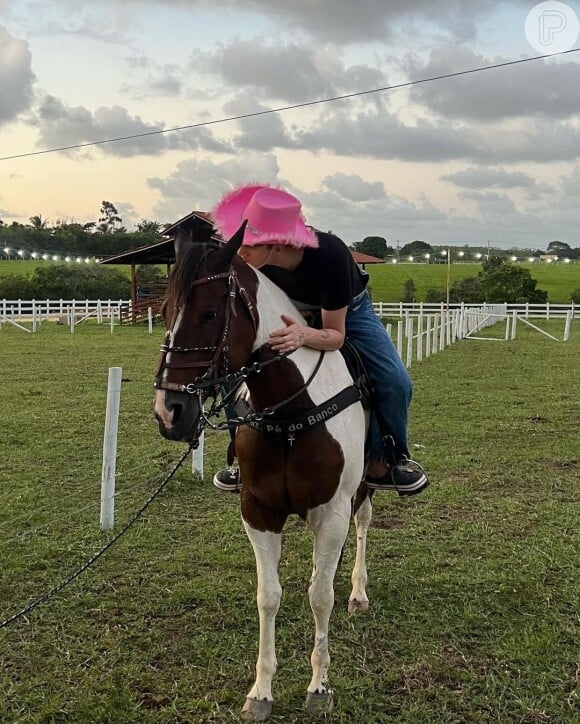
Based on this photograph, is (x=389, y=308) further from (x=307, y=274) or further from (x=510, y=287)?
(x=307, y=274)

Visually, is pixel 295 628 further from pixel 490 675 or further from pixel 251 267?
pixel 251 267

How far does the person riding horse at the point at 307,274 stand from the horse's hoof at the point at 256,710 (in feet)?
5.31

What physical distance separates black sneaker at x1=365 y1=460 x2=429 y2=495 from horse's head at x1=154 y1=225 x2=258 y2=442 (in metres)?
1.78

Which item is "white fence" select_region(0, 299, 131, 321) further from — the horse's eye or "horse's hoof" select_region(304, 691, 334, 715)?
the horse's eye

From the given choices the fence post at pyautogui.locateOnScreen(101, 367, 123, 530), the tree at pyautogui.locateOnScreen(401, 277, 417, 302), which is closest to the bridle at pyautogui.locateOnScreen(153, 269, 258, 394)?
the fence post at pyautogui.locateOnScreen(101, 367, 123, 530)

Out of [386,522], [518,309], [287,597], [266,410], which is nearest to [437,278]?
[518,309]

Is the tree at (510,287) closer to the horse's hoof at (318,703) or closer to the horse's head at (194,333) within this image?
the horse's hoof at (318,703)

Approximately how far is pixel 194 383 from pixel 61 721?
198 centimetres

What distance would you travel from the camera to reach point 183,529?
5.55 meters

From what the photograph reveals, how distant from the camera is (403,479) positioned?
4020mm

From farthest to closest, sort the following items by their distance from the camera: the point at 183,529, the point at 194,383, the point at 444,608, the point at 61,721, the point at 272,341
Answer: the point at 183,529
the point at 444,608
the point at 61,721
the point at 272,341
the point at 194,383

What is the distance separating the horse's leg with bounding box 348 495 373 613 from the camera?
426 cm

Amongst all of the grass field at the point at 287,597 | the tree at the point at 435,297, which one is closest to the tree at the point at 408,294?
the tree at the point at 435,297

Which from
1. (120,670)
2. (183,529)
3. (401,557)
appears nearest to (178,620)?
(120,670)
